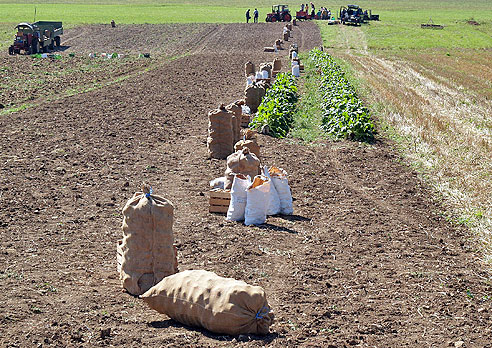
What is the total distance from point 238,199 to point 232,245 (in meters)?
1.31

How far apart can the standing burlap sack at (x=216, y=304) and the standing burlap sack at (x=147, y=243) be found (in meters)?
0.84

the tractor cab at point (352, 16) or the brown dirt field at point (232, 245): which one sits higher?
the tractor cab at point (352, 16)

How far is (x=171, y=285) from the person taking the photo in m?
7.75

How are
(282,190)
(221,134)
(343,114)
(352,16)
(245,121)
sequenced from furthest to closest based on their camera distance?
1. (352,16)
2. (245,121)
3. (343,114)
4. (221,134)
5. (282,190)

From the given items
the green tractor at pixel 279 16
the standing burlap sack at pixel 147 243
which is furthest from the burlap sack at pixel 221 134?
the green tractor at pixel 279 16

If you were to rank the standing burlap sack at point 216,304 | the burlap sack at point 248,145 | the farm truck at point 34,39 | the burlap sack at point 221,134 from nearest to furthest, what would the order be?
the standing burlap sack at point 216,304
the burlap sack at point 248,145
the burlap sack at point 221,134
the farm truck at point 34,39

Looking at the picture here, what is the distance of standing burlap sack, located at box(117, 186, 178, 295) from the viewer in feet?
28.0

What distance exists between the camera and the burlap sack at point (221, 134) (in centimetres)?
1603

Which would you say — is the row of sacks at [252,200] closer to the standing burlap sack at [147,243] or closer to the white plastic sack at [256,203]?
the white plastic sack at [256,203]

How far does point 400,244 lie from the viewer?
36.1ft

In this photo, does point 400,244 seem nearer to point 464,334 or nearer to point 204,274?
point 464,334

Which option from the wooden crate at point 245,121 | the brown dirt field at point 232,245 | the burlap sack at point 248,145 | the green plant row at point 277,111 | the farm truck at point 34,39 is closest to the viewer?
the brown dirt field at point 232,245

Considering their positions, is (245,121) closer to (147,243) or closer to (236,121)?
(236,121)

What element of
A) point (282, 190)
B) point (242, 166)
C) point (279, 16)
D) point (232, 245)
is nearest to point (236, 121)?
point (242, 166)
